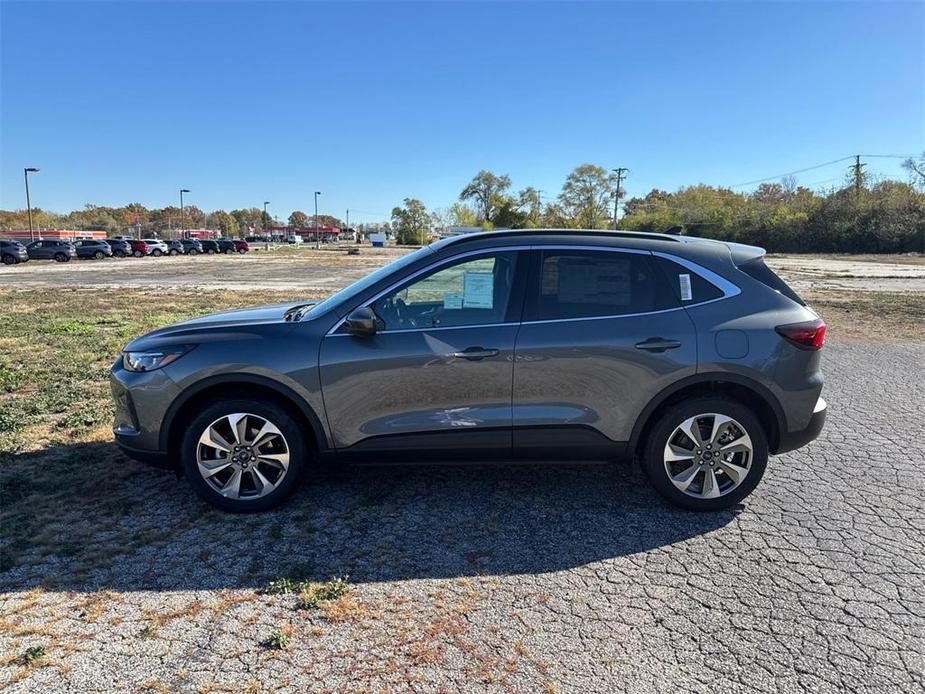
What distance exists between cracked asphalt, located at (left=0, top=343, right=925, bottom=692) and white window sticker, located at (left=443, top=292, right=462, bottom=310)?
4.25ft

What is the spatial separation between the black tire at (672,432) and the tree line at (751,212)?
144 feet

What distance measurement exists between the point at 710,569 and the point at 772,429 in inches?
44.5

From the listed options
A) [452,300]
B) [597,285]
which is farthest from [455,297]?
[597,285]

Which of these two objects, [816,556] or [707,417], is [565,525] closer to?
[707,417]

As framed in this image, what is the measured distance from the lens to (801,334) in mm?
3723

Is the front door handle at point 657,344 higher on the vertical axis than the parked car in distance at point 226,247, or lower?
lower

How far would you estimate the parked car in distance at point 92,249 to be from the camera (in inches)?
1860

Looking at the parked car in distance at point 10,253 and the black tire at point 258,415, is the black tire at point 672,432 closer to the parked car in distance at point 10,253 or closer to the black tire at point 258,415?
the black tire at point 258,415

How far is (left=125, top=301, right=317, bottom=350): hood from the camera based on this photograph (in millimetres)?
3768

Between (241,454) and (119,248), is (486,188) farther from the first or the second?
(241,454)

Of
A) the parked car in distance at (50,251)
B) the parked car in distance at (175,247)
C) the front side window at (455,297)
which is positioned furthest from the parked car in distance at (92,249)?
the front side window at (455,297)

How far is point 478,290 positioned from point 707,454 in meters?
1.78

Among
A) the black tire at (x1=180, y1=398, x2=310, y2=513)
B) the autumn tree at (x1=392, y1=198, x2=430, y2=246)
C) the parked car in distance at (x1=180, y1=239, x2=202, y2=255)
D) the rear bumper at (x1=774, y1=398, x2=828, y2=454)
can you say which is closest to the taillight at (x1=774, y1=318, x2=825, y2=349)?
the rear bumper at (x1=774, y1=398, x2=828, y2=454)

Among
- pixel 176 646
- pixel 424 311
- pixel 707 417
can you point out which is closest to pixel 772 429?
pixel 707 417
